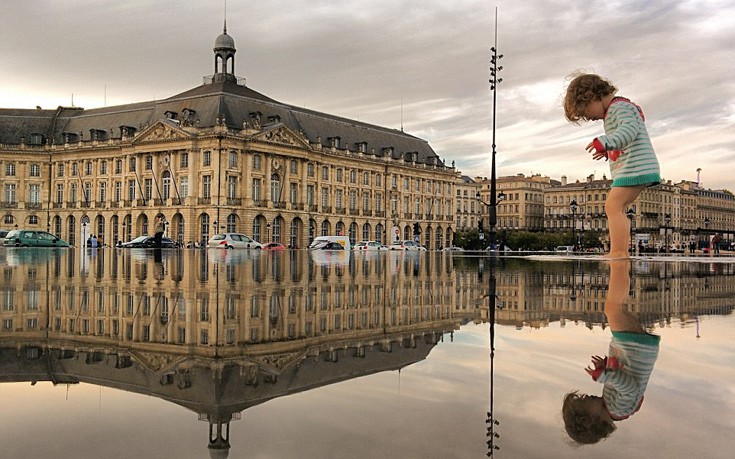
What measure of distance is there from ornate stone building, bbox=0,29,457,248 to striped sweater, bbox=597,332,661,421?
58.6 metres

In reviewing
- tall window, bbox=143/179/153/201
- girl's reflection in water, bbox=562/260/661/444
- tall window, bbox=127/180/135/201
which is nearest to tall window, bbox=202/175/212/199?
tall window, bbox=143/179/153/201

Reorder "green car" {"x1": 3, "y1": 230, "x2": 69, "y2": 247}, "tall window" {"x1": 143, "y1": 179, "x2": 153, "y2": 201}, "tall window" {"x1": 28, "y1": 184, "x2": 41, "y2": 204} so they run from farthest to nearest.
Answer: "tall window" {"x1": 28, "y1": 184, "x2": 41, "y2": 204} → "tall window" {"x1": 143, "y1": 179, "x2": 153, "y2": 201} → "green car" {"x1": 3, "y1": 230, "x2": 69, "y2": 247}

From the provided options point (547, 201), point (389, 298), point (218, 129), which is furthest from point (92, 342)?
point (547, 201)

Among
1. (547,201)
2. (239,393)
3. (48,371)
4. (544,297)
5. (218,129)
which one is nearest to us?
(239,393)

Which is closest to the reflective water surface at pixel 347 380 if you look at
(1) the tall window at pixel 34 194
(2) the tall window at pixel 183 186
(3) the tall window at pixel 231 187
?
(3) the tall window at pixel 231 187

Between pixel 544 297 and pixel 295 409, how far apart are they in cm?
397

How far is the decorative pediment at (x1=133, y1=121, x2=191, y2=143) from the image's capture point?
199 ft

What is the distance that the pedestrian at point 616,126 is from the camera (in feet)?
19.0

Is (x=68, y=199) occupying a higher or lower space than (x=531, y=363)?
higher

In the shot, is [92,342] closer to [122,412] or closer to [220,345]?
[220,345]

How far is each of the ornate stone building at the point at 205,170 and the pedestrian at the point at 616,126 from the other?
55.6 meters

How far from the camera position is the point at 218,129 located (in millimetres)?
59500

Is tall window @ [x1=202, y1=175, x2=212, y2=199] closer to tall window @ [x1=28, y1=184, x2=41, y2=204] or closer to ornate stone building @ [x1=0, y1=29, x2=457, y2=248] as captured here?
ornate stone building @ [x1=0, y1=29, x2=457, y2=248]

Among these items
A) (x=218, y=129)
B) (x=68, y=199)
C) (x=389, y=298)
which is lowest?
(x=389, y=298)
